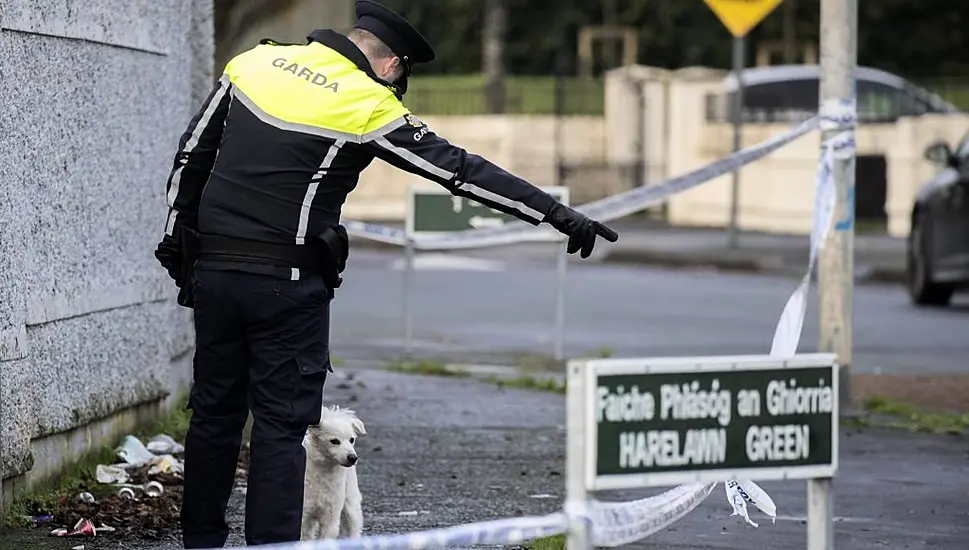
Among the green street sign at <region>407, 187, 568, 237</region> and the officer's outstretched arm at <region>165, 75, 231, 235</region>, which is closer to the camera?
the officer's outstretched arm at <region>165, 75, 231, 235</region>

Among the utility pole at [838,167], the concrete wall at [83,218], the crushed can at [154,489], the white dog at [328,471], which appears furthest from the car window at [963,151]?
the white dog at [328,471]

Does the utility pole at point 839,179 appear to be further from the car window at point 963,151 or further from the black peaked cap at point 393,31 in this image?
the car window at point 963,151

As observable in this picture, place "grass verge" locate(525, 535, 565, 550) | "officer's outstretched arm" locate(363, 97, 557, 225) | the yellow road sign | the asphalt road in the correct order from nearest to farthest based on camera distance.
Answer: "officer's outstretched arm" locate(363, 97, 557, 225) → "grass verge" locate(525, 535, 565, 550) → the asphalt road → the yellow road sign

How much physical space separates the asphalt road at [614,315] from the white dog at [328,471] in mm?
6615

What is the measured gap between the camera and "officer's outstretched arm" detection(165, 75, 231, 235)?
5.86 m

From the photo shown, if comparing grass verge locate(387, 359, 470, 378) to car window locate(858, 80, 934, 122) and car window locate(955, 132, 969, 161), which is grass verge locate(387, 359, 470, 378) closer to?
car window locate(955, 132, 969, 161)

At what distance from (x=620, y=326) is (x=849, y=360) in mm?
5185

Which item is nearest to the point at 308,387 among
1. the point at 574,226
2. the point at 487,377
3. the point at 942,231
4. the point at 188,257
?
the point at 188,257

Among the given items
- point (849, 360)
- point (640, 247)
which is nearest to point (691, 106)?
point (640, 247)

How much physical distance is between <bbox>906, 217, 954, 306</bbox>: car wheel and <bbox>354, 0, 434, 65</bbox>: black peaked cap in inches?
462

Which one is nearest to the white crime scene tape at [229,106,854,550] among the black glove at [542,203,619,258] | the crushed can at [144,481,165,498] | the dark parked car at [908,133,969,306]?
the black glove at [542,203,619,258]

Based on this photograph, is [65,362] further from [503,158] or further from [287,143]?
[503,158]

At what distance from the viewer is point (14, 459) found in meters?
6.62

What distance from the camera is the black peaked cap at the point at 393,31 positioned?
5777mm
